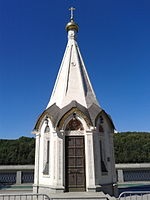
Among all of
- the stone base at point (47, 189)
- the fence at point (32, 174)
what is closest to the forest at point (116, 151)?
the fence at point (32, 174)

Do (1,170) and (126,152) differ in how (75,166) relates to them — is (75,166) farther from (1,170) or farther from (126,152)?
(126,152)

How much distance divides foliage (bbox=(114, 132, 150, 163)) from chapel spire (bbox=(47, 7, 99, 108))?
1643cm

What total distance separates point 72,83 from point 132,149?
59.3 feet

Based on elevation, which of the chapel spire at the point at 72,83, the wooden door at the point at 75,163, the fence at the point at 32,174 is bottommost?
the fence at the point at 32,174

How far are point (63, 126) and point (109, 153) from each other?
2.95 metres

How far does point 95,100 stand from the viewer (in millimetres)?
11938

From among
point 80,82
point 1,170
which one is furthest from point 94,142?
point 1,170

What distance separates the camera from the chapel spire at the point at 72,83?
11328 mm

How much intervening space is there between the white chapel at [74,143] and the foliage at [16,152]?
625 inches

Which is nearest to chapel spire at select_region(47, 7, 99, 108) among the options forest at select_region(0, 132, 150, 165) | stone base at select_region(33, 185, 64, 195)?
stone base at select_region(33, 185, 64, 195)

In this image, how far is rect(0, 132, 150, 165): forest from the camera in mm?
25609

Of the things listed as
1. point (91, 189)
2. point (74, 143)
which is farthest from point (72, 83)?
point (91, 189)

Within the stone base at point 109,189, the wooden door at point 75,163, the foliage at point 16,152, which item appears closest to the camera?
the wooden door at point 75,163

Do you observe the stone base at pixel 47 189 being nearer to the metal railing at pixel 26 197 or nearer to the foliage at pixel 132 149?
the metal railing at pixel 26 197
